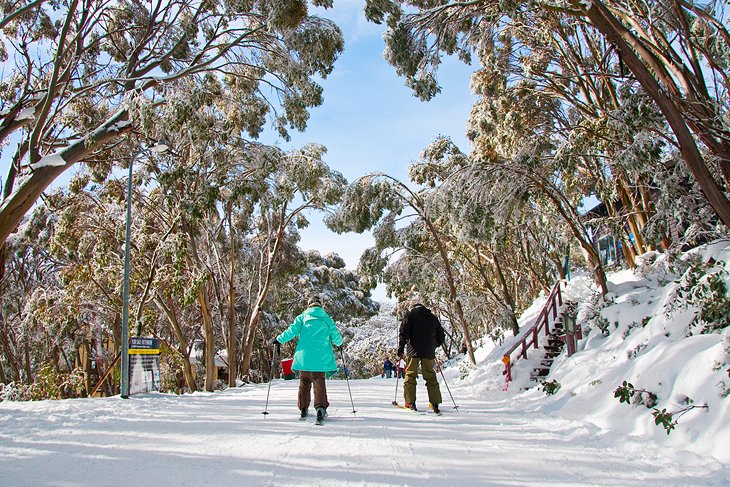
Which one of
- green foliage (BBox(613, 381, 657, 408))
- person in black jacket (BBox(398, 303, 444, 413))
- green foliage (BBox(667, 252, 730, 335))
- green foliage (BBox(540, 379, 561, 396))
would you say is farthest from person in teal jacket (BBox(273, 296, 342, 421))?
green foliage (BBox(667, 252, 730, 335))

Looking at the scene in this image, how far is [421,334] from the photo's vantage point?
335 inches

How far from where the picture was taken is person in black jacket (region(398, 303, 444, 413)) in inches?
330

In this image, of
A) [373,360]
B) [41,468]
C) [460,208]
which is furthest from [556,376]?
[373,360]

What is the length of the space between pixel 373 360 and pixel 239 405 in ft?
136

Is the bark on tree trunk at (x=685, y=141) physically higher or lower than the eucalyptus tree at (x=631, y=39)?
lower

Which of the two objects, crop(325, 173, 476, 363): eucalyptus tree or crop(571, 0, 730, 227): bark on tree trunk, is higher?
crop(325, 173, 476, 363): eucalyptus tree

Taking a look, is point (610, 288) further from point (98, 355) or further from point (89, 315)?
point (98, 355)

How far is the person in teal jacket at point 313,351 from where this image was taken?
23.9 ft

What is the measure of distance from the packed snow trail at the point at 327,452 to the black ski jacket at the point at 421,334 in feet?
3.18

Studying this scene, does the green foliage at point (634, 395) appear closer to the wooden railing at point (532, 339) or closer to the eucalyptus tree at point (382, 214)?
the wooden railing at point (532, 339)

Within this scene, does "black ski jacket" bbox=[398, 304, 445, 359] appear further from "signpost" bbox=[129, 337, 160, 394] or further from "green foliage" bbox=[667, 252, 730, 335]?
"signpost" bbox=[129, 337, 160, 394]

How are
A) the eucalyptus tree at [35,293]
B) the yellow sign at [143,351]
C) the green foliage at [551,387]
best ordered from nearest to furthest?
the green foliage at [551,387] < the yellow sign at [143,351] < the eucalyptus tree at [35,293]

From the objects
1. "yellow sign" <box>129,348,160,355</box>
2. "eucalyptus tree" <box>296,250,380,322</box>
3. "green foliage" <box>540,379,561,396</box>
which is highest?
"eucalyptus tree" <box>296,250,380,322</box>

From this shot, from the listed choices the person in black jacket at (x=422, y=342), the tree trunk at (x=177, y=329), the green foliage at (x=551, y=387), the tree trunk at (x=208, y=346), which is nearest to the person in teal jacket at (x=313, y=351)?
the person in black jacket at (x=422, y=342)
